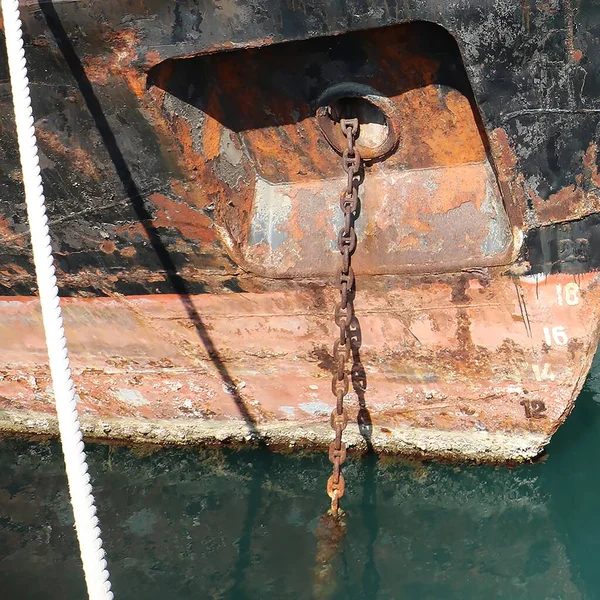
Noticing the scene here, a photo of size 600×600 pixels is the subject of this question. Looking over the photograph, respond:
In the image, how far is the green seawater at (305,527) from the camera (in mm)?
3102

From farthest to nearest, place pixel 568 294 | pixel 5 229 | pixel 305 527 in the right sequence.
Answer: pixel 305 527 → pixel 5 229 → pixel 568 294

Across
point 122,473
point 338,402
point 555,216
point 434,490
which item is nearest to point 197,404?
point 122,473

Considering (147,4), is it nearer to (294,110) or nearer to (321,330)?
(294,110)

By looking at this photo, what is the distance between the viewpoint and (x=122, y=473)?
12.5ft

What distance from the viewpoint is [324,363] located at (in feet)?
10.8

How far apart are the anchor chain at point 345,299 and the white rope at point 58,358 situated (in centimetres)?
116

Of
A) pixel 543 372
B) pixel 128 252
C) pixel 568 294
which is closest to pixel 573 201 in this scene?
pixel 568 294

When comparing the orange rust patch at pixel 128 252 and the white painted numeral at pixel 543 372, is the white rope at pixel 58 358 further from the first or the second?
the white painted numeral at pixel 543 372

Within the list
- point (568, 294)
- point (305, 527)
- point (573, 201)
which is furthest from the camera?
point (305, 527)

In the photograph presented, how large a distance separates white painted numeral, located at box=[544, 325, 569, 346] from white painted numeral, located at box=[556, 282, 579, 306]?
0.11 metres

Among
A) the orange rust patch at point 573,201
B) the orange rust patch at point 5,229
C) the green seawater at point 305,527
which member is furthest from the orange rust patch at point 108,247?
the orange rust patch at point 573,201

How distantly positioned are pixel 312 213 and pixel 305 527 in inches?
53.0

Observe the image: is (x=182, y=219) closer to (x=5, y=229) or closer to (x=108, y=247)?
(x=108, y=247)

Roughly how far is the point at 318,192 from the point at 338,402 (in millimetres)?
822
